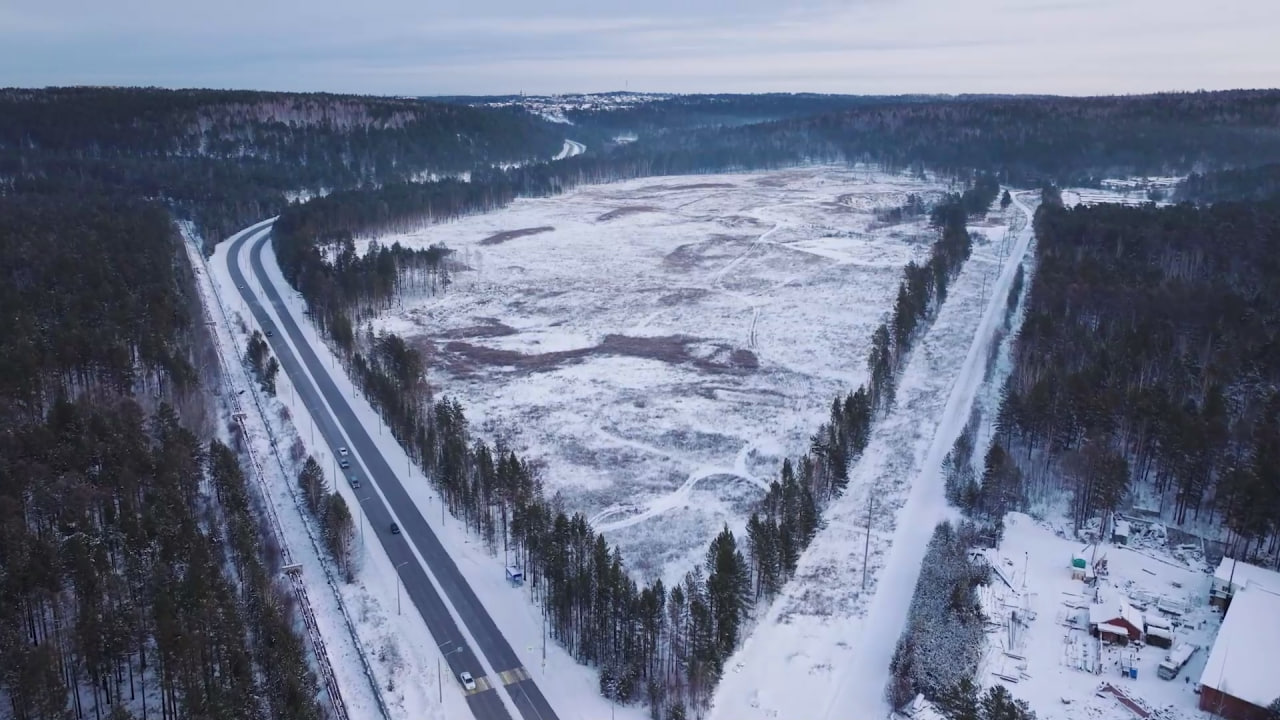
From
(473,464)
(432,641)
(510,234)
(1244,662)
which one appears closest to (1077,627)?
(1244,662)

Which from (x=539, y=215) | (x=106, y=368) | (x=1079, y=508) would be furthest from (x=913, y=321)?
(x=539, y=215)

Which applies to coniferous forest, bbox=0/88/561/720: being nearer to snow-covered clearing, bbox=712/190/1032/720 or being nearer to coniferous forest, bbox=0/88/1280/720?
coniferous forest, bbox=0/88/1280/720

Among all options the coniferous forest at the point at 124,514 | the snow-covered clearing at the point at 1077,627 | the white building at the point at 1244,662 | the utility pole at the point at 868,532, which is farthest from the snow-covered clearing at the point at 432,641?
the white building at the point at 1244,662

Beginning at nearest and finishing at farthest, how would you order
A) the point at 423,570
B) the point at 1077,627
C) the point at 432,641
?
the point at 1077,627, the point at 432,641, the point at 423,570

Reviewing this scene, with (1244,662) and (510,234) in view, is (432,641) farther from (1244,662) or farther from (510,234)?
(510,234)

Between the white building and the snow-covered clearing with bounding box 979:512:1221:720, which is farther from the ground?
the white building

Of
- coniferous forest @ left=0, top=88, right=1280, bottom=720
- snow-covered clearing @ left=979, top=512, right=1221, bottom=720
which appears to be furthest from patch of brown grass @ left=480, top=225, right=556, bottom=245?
snow-covered clearing @ left=979, top=512, right=1221, bottom=720
